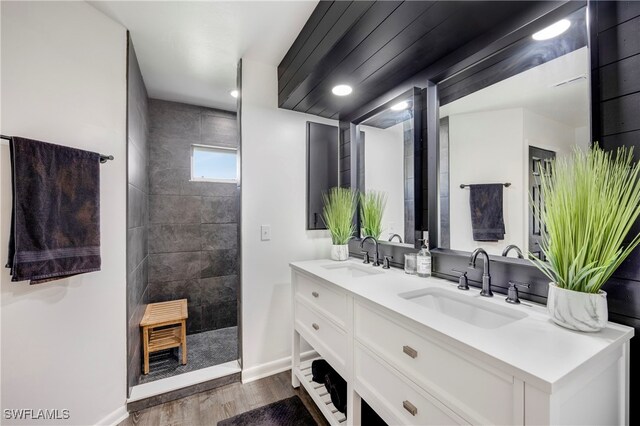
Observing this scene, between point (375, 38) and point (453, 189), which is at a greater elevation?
point (375, 38)

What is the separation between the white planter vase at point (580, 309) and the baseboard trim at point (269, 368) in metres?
1.83

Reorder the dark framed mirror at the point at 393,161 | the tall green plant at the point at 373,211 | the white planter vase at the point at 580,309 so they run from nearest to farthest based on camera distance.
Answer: the white planter vase at the point at 580,309, the dark framed mirror at the point at 393,161, the tall green plant at the point at 373,211

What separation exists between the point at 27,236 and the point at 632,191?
239 centimetres

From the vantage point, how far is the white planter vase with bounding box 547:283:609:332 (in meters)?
0.77

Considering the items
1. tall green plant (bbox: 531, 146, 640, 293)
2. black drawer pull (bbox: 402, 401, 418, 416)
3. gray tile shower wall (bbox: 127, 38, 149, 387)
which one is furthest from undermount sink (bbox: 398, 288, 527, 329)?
gray tile shower wall (bbox: 127, 38, 149, 387)

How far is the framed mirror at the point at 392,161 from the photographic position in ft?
5.49

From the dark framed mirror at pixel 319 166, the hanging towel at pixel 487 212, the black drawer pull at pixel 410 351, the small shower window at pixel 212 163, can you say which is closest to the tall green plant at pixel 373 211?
the dark framed mirror at pixel 319 166

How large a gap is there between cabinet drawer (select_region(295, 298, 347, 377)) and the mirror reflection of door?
93cm

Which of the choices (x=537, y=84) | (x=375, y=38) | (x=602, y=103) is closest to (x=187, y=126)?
(x=375, y=38)

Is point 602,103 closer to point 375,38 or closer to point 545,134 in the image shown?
point 545,134

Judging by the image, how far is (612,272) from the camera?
81cm

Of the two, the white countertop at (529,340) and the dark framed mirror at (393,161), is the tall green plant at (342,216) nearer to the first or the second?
the dark framed mirror at (393,161)

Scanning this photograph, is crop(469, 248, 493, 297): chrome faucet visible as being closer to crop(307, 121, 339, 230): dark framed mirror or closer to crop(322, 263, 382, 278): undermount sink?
crop(322, 263, 382, 278): undermount sink

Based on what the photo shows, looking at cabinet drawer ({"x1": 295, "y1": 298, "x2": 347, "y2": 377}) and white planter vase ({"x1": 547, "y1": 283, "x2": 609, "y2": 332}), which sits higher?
white planter vase ({"x1": 547, "y1": 283, "x2": 609, "y2": 332})
